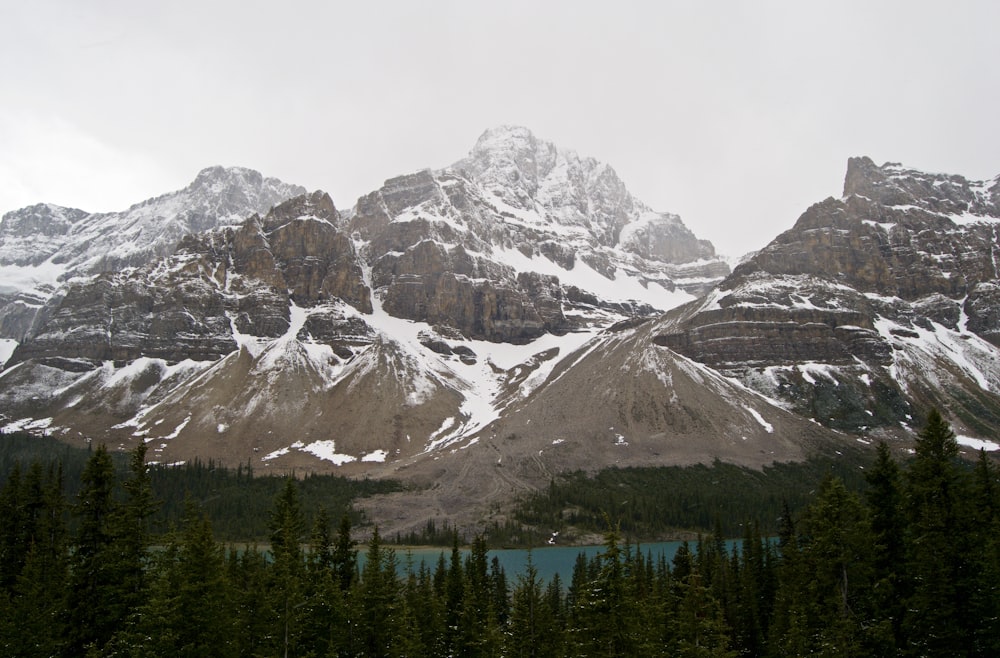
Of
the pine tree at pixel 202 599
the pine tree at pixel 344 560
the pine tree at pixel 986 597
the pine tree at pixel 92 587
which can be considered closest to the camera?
the pine tree at pixel 986 597

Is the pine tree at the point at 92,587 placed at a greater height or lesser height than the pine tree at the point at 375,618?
greater

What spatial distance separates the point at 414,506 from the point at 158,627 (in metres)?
162

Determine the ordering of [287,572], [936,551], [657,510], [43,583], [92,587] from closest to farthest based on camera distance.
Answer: [92,587], [936,551], [287,572], [43,583], [657,510]

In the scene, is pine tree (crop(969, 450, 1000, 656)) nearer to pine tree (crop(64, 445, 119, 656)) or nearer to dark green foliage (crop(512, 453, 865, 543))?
pine tree (crop(64, 445, 119, 656))

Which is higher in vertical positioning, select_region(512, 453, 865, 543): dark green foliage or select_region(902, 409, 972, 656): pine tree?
select_region(902, 409, 972, 656): pine tree

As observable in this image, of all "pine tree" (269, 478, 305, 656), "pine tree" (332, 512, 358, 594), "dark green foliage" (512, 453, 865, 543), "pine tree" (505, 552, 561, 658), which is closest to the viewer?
"pine tree" (269, 478, 305, 656)

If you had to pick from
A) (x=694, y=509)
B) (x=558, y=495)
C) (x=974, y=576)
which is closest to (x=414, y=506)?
(x=558, y=495)

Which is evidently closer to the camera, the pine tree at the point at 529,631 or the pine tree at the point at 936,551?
the pine tree at the point at 936,551

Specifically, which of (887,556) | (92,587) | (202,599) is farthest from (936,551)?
(92,587)

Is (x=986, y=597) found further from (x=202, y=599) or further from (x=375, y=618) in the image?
(x=202, y=599)

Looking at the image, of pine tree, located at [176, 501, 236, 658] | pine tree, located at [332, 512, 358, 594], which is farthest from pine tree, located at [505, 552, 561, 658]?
pine tree, located at [176, 501, 236, 658]

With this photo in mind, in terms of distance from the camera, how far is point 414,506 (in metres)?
193

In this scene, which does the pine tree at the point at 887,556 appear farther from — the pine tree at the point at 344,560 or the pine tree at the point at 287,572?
the pine tree at the point at 344,560

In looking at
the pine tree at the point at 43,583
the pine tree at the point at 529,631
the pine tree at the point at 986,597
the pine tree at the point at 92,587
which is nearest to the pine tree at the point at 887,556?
the pine tree at the point at 986,597
